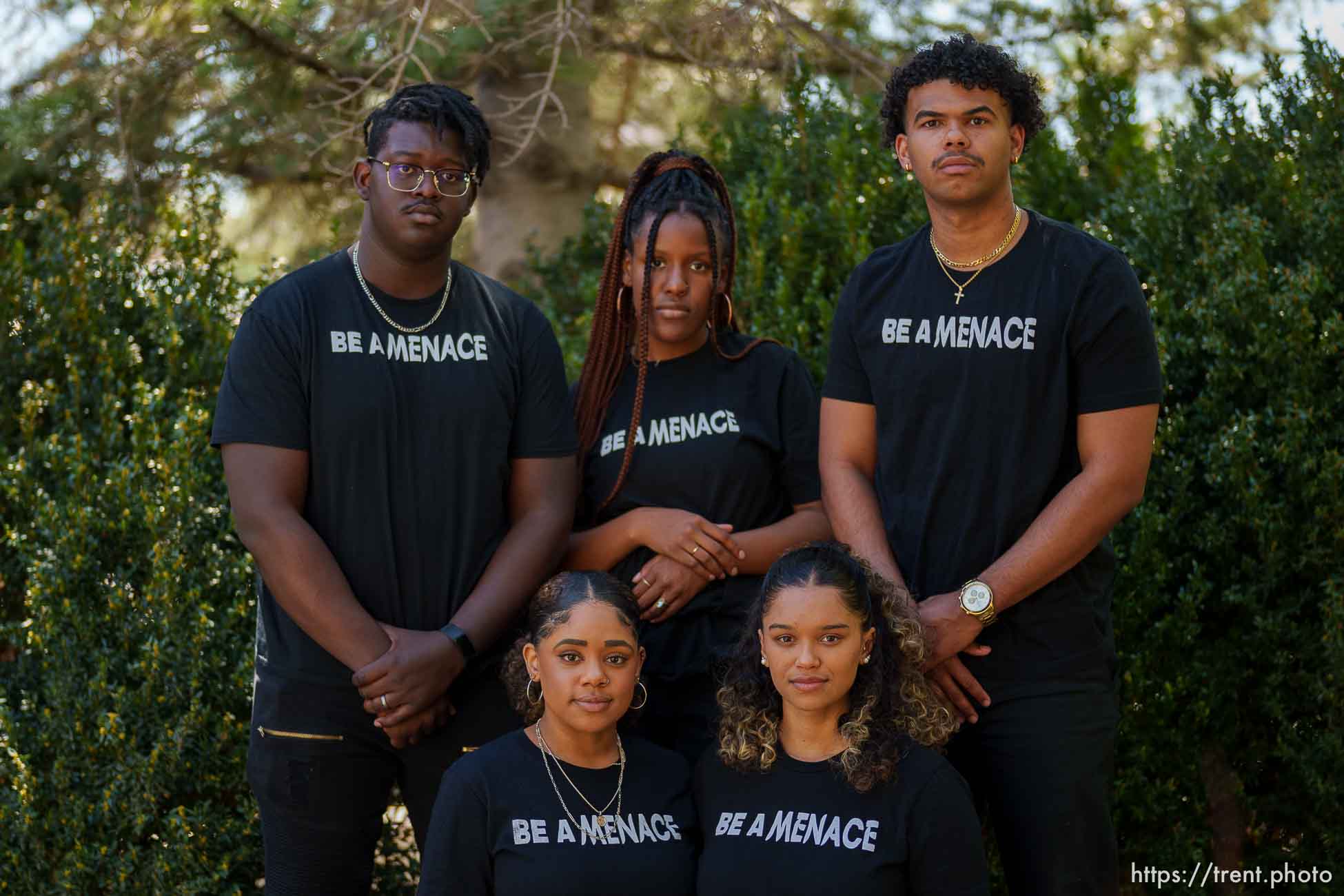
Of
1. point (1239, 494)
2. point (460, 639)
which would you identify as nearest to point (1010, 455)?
point (460, 639)

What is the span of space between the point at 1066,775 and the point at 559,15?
12.7 feet

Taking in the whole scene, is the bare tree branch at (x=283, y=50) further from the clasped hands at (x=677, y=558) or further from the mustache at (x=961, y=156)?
the mustache at (x=961, y=156)

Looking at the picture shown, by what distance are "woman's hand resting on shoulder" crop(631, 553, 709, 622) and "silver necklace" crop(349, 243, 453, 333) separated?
2.65 ft

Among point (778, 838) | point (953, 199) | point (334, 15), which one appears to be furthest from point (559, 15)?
point (778, 838)

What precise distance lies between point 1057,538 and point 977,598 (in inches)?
8.4

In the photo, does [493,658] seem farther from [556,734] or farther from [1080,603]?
[1080,603]

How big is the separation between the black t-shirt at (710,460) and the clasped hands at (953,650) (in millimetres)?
542

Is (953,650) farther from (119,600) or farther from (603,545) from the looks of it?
(119,600)

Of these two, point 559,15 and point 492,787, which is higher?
point 559,15

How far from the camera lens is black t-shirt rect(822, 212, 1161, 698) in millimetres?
3020

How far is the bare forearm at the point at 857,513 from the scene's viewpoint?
3.20 metres

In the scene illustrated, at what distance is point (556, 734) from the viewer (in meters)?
3.14

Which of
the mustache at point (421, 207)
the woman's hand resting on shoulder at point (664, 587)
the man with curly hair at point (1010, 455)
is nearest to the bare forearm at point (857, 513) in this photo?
the man with curly hair at point (1010, 455)

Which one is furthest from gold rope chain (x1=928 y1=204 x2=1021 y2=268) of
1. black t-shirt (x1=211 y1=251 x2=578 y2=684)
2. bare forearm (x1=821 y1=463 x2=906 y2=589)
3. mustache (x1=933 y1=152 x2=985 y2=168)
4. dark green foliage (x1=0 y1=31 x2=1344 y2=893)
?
dark green foliage (x1=0 y1=31 x2=1344 y2=893)
